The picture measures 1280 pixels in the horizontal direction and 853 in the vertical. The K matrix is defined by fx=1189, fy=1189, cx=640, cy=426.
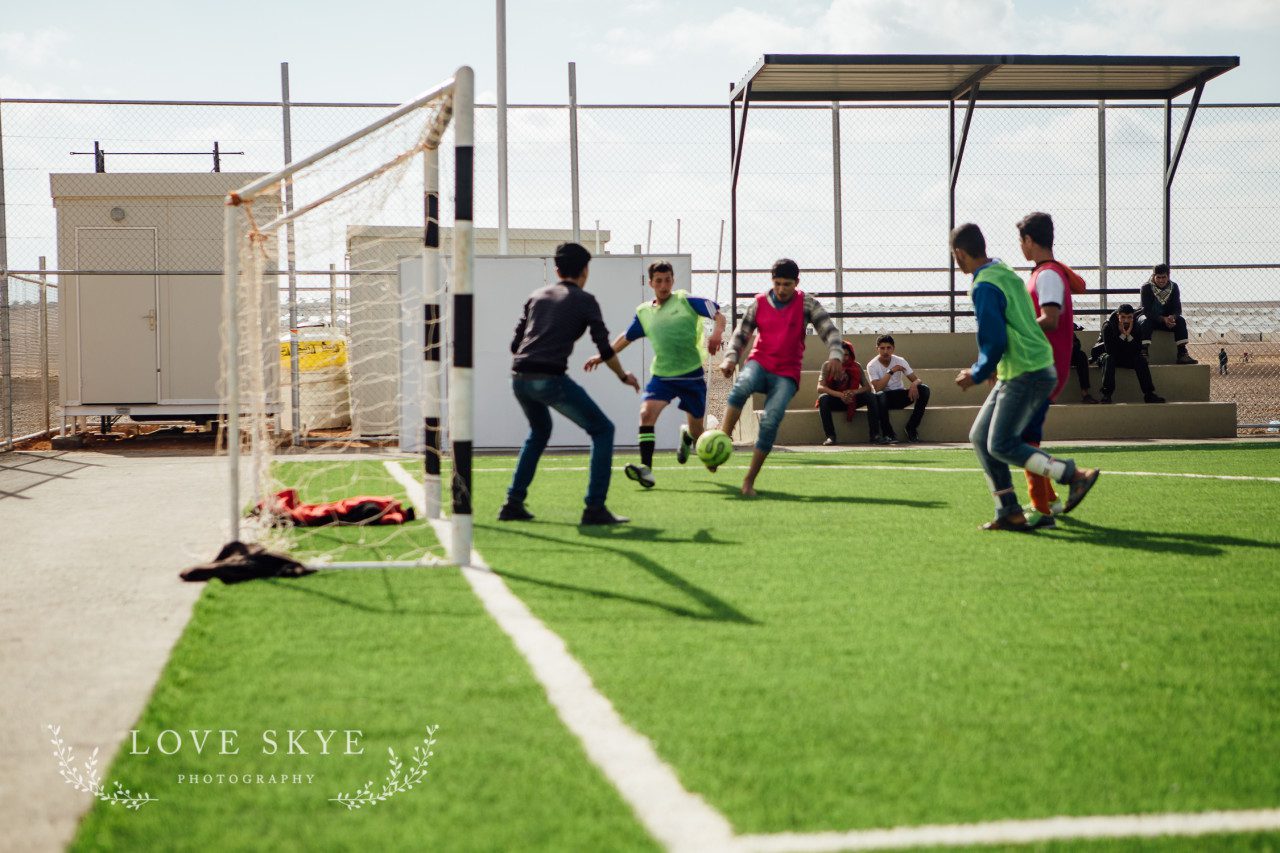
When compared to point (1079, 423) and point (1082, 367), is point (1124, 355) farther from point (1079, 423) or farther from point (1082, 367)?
point (1079, 423)

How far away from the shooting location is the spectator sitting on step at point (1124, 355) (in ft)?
57.4

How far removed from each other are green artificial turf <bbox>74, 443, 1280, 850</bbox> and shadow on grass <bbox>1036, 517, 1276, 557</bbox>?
44mm

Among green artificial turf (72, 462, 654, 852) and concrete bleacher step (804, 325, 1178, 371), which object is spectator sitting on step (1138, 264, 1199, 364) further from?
green artificial turf (72, 462, 654, 852)

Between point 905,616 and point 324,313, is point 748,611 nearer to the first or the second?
point 905,616

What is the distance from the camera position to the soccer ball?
34.1ft

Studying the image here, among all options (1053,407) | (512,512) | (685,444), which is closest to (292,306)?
(685,444)

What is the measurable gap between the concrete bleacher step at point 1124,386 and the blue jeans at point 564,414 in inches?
397

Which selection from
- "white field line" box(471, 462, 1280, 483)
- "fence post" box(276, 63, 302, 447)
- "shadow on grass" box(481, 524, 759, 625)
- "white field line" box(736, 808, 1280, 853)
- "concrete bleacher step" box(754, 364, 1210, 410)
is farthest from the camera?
"concrete bleacher step" box(754, 364, 1210, 410)

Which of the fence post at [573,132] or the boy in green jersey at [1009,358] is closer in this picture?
the boy in green jersey at [1009,358]

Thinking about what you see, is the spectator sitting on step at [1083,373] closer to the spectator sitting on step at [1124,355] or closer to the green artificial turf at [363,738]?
the spectator sitting on step at [1124,355]

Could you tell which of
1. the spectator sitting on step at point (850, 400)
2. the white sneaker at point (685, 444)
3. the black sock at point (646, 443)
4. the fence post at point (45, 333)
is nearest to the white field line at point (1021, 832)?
the black sock at point (646, 443)

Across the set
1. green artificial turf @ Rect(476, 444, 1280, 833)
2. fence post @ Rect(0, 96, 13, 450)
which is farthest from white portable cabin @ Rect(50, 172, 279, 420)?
green artificial turf @ Rect(476, 444, 1280, 833)

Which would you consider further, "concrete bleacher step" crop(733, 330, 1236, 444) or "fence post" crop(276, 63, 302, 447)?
"concrete bleacher step" crop(733, 330, 1236, 444)

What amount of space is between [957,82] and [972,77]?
1.16ft
